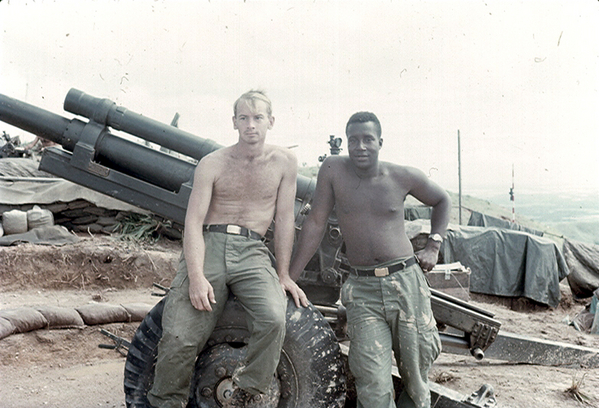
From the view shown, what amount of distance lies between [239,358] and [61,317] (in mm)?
2755

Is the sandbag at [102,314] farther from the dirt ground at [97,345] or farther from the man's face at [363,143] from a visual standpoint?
the man's face at [363,143]

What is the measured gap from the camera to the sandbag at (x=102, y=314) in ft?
16.2

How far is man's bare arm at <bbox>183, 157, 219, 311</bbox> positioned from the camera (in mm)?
2510

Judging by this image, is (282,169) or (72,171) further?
(72,171)

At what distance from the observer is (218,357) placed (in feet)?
8.87

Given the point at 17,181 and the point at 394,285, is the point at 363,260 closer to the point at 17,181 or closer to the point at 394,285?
the point at 394,285

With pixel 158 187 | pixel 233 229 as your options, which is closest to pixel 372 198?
pixel 233 229

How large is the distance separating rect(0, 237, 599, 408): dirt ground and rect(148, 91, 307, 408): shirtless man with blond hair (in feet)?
4.89

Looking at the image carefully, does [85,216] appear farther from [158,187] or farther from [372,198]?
[372,198]

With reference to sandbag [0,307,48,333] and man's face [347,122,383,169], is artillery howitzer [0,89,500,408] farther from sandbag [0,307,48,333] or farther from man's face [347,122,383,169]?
sandbag [0,307,48,333]

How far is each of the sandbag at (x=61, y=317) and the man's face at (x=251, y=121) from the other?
301 centimetres

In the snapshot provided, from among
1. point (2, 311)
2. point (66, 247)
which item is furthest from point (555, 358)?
point (66, 247)

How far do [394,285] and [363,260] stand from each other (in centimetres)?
21

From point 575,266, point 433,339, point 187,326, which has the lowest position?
point 575,266
